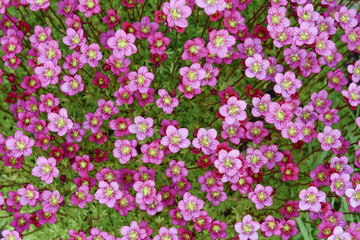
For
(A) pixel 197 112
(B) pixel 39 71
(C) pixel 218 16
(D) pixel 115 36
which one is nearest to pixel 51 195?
(B) pixel 39 71

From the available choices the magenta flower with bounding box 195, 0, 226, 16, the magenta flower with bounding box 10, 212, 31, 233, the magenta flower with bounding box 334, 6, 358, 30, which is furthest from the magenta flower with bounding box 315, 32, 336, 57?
the magenta flower with bounding box 10, 212, 31, 233

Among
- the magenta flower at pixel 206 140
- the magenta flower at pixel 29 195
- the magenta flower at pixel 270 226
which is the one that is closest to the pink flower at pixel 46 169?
the magenta flower at pixel 29 195

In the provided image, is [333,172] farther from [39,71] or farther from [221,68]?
[39,71]

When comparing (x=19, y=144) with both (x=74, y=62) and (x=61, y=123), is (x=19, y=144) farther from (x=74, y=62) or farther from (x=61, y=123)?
(x=74, y=62)

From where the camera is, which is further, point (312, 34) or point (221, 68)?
point (221, 68)

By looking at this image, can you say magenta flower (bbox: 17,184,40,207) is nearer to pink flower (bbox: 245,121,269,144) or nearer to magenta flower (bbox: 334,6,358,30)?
pink flower (bbox: 245,121,269,144)

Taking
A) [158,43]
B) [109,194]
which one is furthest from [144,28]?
[109,194]

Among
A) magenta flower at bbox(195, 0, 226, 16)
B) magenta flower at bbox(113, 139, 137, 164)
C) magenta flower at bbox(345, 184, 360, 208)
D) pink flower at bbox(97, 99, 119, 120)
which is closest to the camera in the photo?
magenta flower at bbox(195, 0, 226, 16)
